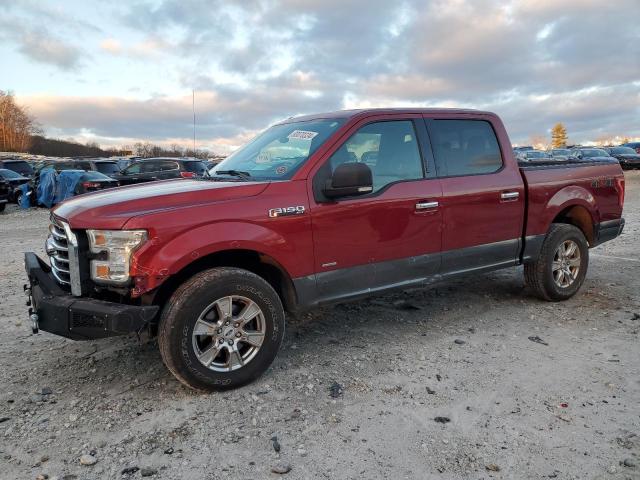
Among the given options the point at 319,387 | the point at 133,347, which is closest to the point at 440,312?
the point at 319,387

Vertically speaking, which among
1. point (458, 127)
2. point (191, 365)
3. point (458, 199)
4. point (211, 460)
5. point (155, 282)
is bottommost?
point (211, 460)

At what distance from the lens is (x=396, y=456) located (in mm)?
2752

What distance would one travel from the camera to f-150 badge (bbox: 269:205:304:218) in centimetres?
359

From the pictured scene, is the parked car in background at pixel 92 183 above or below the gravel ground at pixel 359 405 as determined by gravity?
above

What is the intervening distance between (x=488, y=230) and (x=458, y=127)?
3.34ft

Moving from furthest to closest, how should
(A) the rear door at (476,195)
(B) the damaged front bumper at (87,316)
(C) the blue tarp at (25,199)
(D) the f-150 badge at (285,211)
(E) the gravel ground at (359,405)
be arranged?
(C) the blue tarp at (25,199) < (A) the rear door at (476,195) < (D) the f-150 badge at (285,211) < (B) the damaged front bumper at (87,316) < (E) the gravel ground at (359,405)

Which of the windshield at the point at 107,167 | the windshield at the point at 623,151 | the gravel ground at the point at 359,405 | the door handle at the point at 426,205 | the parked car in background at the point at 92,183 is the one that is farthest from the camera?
the windshield at the point at 623,151

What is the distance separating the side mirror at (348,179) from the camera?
12.1ft

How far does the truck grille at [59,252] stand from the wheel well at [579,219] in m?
4.85

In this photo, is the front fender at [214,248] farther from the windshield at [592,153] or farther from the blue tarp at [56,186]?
the windshield at [592,153]

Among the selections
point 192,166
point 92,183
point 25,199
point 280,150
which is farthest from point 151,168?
point 280,150

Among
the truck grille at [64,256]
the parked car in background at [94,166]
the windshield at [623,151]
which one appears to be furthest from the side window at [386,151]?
the windshield at [623,151]

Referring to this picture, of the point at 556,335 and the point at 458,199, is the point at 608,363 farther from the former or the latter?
the point at 458,199

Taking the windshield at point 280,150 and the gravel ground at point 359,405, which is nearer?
the gravel ground at point 359,405
